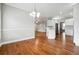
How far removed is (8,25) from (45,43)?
3.10 ft

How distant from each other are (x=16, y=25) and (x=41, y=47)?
0.76m

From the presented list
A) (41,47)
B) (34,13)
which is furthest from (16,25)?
(41,47)

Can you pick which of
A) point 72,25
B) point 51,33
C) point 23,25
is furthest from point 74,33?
point 23,25

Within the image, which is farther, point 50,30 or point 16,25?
point 50,30

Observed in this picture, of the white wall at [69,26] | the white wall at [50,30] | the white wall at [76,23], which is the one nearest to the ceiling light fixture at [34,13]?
the white wall at [50,30]

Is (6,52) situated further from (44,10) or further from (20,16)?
(44,10)

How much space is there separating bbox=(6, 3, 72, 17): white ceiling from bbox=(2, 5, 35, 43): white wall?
113 mm

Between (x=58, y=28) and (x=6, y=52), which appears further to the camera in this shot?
(x=58, y=28)

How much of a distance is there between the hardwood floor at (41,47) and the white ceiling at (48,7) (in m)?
0.59

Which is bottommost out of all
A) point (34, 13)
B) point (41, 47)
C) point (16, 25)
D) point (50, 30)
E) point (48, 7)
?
point (41, 47)

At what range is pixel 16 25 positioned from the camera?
214cm

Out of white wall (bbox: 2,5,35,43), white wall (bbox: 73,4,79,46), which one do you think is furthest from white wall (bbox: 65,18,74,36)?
white wall (bbox: 2,5,35,43)

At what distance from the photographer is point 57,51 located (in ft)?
6.93

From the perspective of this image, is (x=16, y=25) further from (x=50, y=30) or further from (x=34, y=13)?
(x=50, y=30)
